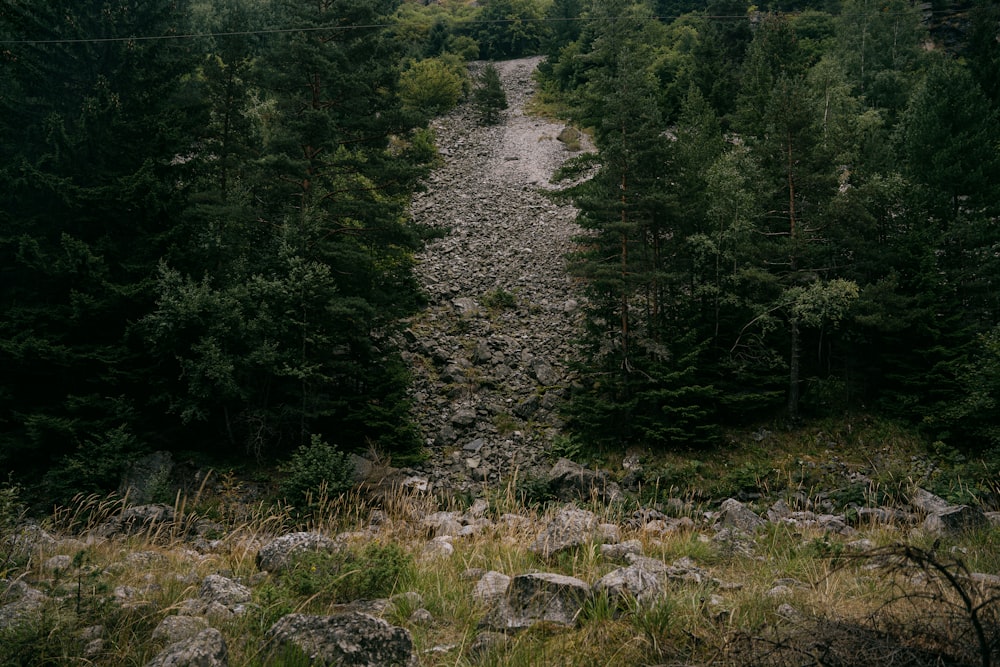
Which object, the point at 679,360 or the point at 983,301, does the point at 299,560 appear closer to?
the point at 679,360

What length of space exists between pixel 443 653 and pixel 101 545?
394cm

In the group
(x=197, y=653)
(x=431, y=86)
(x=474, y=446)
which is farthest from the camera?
(x=431, y=86)

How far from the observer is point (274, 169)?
48.3 feet

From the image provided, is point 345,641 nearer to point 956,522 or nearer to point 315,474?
point 956,522

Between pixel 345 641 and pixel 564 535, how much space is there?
A: 2.21 m

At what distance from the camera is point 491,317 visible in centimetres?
2178

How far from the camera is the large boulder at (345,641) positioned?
2670 mm

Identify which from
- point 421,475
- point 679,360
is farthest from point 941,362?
point 421,475

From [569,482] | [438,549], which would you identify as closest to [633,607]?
[438,549]

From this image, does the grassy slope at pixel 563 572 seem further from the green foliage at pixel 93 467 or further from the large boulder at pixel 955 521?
the green foliage at pixel 93 467

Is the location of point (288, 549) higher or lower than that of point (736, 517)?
higher

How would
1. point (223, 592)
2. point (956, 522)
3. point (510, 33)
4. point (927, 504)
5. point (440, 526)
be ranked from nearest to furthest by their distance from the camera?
point (223, 592), point (956, 522), point (440, 526), point (927, 504), point (510, 33)

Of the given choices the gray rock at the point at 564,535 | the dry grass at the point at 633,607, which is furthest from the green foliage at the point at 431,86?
the dry grass at the point at 633,607

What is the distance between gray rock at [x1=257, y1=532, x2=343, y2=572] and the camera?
4.13 metres
